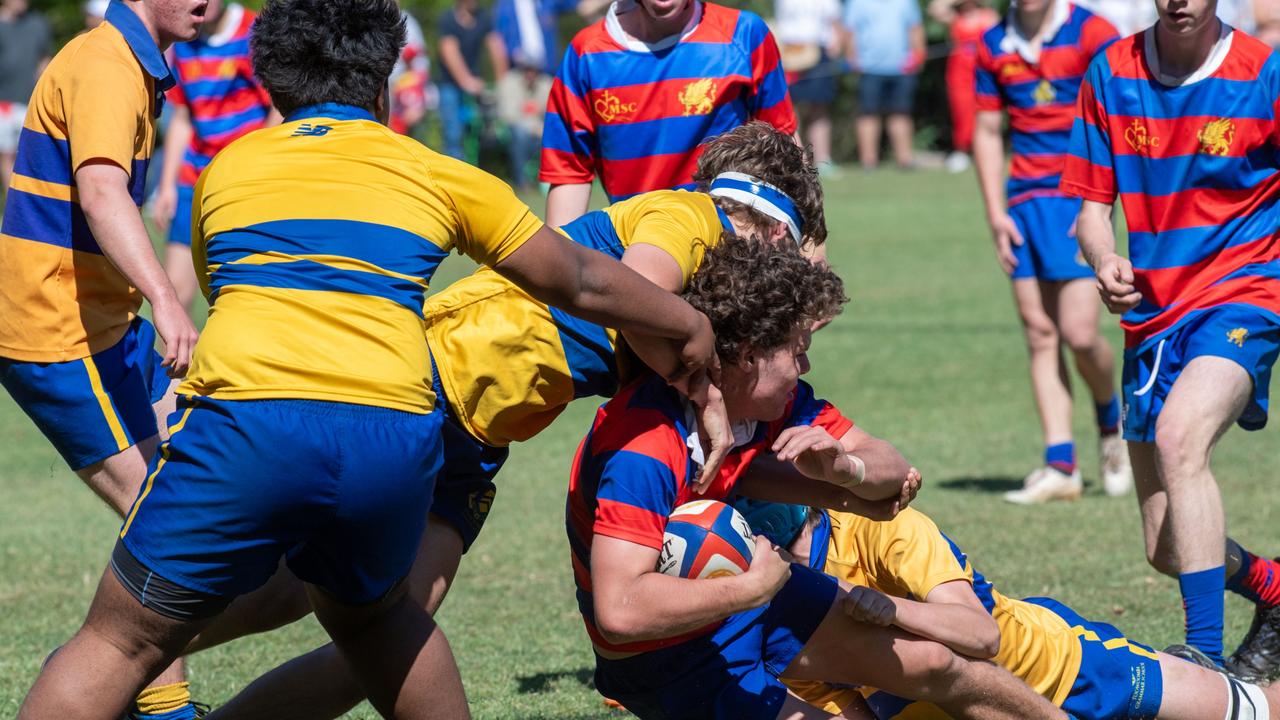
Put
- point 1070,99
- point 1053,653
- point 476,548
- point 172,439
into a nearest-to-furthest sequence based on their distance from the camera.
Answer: point 172,439 < point 1053,653 < point 476,548 < point 1070,99

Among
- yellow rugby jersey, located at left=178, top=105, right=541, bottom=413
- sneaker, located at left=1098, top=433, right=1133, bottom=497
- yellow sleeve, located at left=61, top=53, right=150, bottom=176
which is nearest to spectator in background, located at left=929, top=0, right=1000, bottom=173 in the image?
sneaker, located at left=1098, top=433, right=1133, bottom=497

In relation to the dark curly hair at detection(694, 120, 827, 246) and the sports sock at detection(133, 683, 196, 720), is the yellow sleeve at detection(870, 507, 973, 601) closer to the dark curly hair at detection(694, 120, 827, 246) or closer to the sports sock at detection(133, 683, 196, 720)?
the dark curly hair at detection(694, 120, 827, 246)

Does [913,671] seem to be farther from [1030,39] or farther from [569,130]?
[1030,39]

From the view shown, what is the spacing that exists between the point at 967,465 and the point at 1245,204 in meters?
3.51

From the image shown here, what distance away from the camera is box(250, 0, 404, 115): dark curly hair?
344 centimetres

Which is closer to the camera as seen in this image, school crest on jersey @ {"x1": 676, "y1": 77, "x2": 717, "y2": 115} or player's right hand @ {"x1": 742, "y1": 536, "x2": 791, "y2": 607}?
Result: player's right hand @ {"x1": 742, "y1": 536, "x2": 791, "y2": 607}

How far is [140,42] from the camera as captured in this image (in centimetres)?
458

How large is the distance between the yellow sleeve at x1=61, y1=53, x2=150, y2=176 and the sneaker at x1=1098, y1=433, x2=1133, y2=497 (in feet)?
17.1

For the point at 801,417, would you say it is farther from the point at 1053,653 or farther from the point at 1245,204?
the point at 1245,204

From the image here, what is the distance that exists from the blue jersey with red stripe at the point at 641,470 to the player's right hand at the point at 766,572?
0.22 metres

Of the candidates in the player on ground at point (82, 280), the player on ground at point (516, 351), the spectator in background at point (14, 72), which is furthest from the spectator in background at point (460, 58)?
the player on ground at point (516, 351)

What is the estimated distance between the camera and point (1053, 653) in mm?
4262

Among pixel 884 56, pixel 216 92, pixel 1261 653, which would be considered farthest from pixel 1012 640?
pixel 884 56

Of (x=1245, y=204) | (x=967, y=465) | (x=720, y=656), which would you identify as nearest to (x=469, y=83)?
(x=967, y=465)
